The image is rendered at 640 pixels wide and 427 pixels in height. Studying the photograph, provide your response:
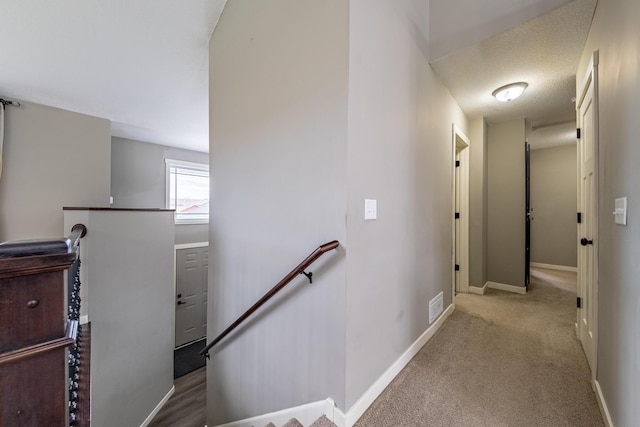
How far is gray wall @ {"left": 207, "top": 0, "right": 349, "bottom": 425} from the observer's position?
4.83ft

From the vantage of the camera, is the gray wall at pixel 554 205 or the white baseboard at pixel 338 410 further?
the gray wall at pixel 554 205

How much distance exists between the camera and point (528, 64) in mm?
2332

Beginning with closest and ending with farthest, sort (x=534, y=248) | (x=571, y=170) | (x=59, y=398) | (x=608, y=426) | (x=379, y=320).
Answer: (x=59, y=398) → (x=608, y=426) → (x=379, y=320) → (x=571, y=170) → (x=534, y=248)

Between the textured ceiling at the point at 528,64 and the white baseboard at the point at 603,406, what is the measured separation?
2405mm

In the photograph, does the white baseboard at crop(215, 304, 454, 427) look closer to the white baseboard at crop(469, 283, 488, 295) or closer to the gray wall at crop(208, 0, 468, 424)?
the gray wall at crop(208, 0, 468, 424)

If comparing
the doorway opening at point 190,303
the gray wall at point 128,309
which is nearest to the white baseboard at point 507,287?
the gray wall at point 128,309

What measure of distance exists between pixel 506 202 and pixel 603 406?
2.75 metres

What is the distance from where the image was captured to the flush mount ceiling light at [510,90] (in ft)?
8.62

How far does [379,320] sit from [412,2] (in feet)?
7.98

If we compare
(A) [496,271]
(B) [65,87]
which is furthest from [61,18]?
(A) [496,271]

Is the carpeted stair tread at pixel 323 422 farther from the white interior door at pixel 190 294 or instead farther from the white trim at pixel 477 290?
the white interior door at pixel 190 294

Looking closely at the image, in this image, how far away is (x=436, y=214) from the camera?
2500 millimetres

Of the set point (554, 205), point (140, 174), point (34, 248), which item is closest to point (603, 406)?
point (34, 248)

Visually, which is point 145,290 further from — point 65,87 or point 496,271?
point 496,271
